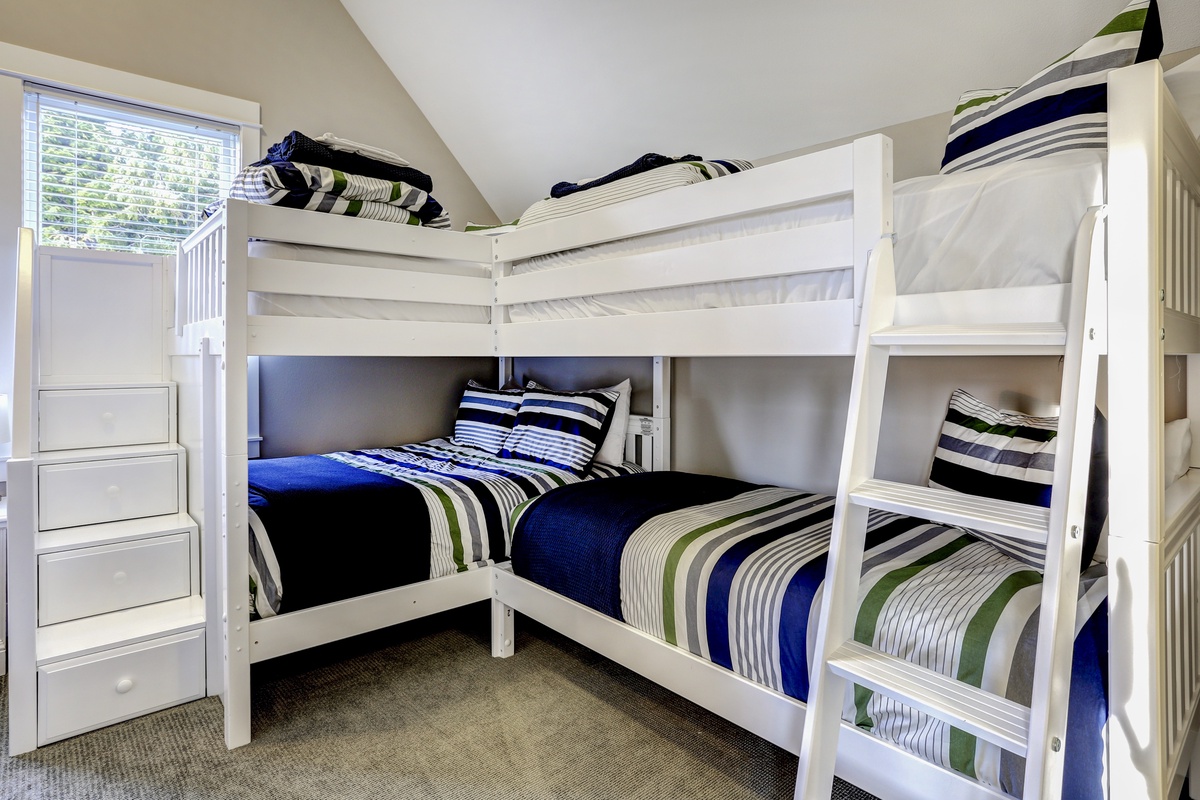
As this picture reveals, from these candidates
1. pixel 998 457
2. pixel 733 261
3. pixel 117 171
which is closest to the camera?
pixel 733 261

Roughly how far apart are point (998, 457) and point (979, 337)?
758mm

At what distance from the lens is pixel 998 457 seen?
170 cm

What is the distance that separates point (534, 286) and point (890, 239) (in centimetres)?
117

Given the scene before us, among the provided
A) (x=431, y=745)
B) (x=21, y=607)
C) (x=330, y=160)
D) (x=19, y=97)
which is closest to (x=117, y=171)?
(x=19, y=97)

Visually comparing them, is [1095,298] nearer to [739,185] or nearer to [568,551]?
[739,185]

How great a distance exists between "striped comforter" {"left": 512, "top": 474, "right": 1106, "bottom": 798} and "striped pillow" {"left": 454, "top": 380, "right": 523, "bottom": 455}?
3.01 feet

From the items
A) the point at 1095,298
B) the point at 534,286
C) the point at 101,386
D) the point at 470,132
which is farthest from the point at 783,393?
the point at 101,386

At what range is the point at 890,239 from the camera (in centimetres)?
131

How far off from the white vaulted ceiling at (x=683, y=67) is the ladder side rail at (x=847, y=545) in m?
0.98

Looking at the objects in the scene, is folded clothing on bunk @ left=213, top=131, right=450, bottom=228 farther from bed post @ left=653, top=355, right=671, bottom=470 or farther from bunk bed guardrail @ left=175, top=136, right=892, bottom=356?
bed post @ left=653, top=355, right=671, bottom=470

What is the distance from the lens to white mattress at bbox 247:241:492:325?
6.24 feet

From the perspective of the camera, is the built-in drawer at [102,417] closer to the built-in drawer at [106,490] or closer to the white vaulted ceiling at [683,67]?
the built-in drawer at [106,490]

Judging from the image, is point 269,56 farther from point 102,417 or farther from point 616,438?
point 616,438

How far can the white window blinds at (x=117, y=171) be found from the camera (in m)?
2.45
